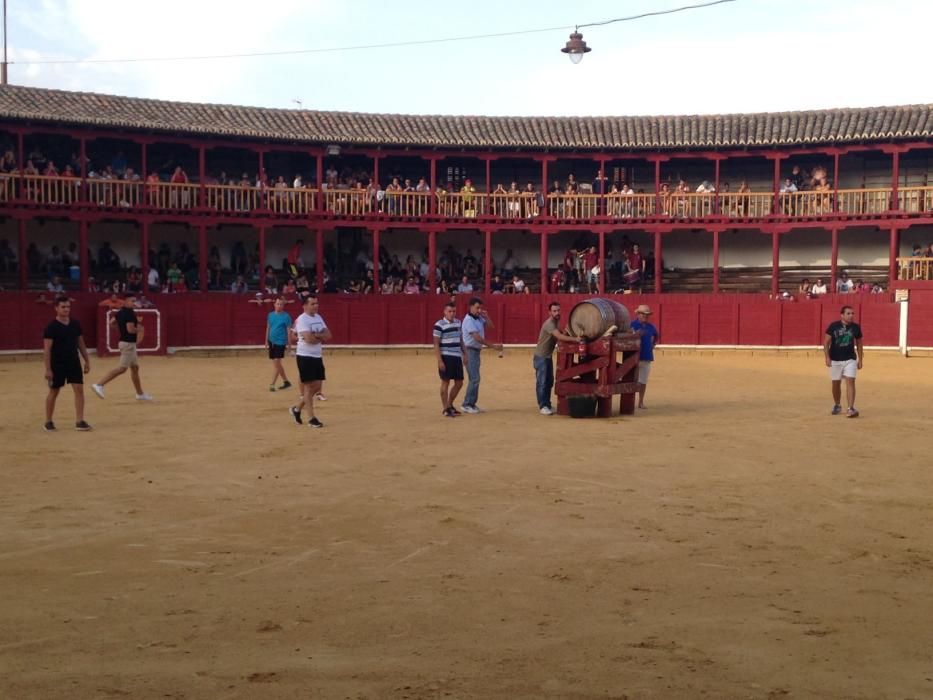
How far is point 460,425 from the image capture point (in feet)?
40.3

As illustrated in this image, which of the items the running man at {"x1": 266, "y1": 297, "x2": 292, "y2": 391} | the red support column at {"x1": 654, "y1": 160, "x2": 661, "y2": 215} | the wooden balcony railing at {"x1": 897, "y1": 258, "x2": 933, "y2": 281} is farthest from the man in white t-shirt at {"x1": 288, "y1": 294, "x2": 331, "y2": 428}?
the wooden balcony railing at {"x1": 897, "y1": 258, "x2": 933, "y2": 281}

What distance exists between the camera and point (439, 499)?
7879mm

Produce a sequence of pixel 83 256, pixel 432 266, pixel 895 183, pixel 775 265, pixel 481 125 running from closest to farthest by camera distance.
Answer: pixel 83 256
pixel 895 183
pixel 432 266
pixel 775 265
pixel 481 125

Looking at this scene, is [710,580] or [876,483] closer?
[710,580]

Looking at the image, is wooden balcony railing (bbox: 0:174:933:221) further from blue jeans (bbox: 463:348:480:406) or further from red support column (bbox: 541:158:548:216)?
blue jeans (bbox: 463:348:480:406)

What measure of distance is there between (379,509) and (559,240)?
89.0 feet

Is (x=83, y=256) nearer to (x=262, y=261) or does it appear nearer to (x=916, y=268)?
(x=262, y=261)

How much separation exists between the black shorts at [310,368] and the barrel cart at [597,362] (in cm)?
319

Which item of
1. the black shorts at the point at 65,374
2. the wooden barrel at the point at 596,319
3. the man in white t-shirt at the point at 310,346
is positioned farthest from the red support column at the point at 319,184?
the black shorts at the point at 65,374

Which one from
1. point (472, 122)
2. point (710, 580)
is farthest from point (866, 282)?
point (710, 580)

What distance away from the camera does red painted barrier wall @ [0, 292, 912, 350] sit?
27.5 metres

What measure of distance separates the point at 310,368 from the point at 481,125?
2270 cm

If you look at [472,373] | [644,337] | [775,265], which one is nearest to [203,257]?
[775,265]

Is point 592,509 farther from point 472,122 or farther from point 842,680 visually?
point 472,122
